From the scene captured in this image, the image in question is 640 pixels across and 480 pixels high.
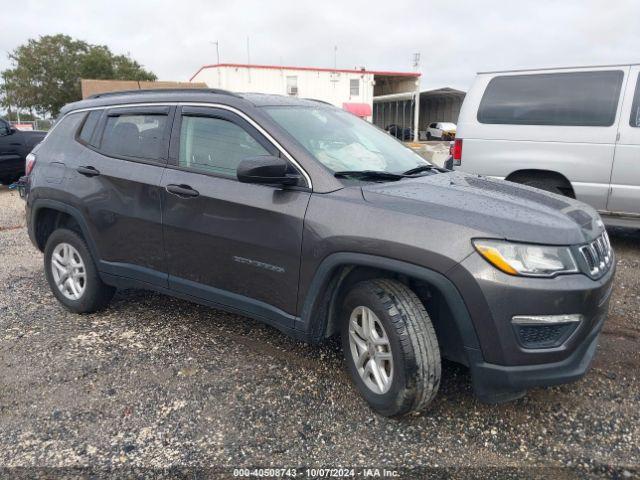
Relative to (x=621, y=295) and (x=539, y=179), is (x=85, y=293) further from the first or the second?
(x=539, y=179)

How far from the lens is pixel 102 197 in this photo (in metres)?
3.66

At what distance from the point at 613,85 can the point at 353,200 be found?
436cm

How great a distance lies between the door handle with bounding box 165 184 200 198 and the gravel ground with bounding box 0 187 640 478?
1.08m

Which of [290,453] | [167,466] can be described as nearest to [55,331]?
[167,466]

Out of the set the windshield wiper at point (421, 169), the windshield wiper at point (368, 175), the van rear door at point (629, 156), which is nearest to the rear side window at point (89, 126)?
the windshield wiper at point (368, 175)

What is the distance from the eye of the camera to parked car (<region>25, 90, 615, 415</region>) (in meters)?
2.30

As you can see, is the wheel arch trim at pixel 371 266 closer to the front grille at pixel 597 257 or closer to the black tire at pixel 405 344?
the black tire at pixel 405 344

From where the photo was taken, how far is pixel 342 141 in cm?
328

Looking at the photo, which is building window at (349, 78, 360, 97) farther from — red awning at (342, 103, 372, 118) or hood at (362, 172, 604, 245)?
hood at (362, 172, 604, 245)

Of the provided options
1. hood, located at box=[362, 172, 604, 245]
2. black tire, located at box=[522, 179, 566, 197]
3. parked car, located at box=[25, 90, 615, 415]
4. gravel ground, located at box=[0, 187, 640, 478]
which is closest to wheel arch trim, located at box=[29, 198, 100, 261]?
parked car, located at box=[25, 90, 615, 415]

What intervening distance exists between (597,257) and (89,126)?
3.61 meters

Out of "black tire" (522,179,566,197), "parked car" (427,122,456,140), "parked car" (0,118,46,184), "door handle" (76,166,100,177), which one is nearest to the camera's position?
"door handle" (76,166,100,177)

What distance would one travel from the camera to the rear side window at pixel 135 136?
11.4 feet

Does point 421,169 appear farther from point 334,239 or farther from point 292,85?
point 292,85
